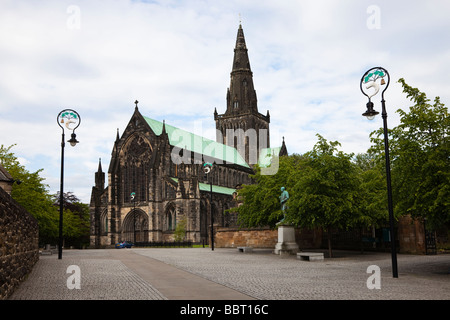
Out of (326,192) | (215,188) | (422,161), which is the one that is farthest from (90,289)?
(215,188)

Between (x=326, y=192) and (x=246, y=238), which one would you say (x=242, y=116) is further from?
(x=326, y=192)

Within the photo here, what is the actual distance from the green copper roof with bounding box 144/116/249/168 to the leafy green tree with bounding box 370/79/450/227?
177 ft

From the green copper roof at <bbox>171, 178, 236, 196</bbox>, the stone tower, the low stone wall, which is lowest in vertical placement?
the low stone wall

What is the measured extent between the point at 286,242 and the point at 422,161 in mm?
13744

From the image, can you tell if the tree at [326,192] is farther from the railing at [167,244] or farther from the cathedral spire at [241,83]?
the cathedral spire at [241,83]

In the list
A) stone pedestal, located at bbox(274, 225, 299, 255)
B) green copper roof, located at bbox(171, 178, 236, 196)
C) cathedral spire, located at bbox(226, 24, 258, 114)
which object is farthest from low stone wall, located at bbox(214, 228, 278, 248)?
cathedral spire, located at bbox(226, 24, 258, 114)

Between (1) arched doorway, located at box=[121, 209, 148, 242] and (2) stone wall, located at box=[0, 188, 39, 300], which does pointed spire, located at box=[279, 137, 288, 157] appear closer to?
(1) arched doorway, located at box=[121, 209, 148, 242]

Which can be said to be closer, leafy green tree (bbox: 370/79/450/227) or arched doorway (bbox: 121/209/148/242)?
leafy green tree (bbox: 370/79/450/227)

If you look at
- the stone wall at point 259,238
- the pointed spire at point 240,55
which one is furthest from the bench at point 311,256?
the pointed spire at point 240,55

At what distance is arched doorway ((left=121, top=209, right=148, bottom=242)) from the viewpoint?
62.4 m
